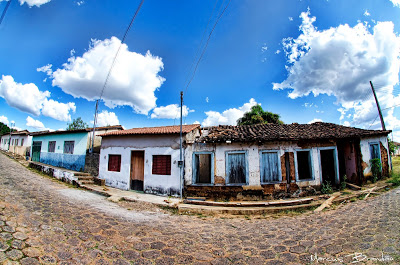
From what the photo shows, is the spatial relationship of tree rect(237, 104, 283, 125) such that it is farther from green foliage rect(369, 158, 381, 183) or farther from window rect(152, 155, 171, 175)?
Result: window rect(152, 155, 171, 175)

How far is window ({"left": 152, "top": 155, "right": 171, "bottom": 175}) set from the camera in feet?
32.3

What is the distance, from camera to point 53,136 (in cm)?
1714

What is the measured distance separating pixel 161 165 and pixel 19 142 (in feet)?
97.8

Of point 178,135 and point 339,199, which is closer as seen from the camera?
point 339,199

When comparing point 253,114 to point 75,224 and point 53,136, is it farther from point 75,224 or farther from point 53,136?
point 53,136

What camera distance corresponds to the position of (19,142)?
85.8 feet

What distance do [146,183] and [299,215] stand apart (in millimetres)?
7834

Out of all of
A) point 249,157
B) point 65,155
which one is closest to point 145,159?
point 249,157

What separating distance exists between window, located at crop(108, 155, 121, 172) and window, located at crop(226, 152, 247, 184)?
22.9 feet

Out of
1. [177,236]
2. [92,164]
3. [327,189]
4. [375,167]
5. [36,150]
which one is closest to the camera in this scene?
[177,236]

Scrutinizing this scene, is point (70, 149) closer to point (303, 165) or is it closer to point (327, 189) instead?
point (303, 165)

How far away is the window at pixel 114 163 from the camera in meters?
11.2

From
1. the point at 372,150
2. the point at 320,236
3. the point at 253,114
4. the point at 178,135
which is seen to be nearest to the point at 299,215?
the point at 320,236

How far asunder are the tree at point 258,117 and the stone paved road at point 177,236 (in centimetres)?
1405
